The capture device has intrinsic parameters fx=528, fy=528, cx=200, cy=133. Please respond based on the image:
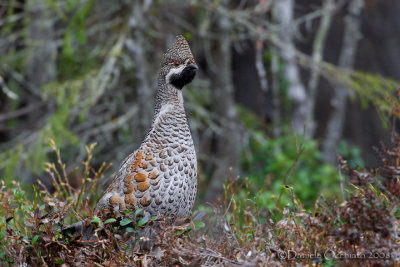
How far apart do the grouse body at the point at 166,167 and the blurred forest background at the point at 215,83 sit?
6.13 ft

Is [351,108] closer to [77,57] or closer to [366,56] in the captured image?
[366,56]

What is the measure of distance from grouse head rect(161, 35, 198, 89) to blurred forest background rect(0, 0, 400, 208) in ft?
6.38

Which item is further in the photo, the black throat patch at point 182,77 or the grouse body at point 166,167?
the black throat patch at point 182,77

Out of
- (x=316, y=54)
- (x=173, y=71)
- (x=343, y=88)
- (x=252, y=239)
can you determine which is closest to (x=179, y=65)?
(x=173, y=71)

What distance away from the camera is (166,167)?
146 inches

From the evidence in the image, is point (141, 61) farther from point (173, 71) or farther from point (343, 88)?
point (343, 88)

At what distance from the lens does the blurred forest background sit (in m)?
7.28

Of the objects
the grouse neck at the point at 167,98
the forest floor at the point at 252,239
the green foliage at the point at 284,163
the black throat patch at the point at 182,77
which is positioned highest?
the black throat patch at the point at 182,77

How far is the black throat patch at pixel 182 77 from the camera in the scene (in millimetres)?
4002

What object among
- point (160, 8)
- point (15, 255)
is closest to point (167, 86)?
point (15, 255)

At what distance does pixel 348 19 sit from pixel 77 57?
487 centimetres

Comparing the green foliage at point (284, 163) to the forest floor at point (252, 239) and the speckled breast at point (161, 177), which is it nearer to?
the speckled breast at point (161, 177)

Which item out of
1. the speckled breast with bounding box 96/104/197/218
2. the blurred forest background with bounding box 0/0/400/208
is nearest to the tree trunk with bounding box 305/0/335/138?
the blurred forest background with bounding box 0/0/400/208

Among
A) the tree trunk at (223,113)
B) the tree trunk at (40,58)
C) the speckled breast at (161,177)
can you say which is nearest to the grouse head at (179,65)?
the speckled breast at (161,177)
